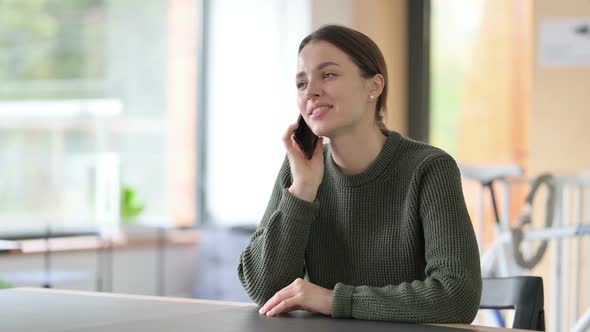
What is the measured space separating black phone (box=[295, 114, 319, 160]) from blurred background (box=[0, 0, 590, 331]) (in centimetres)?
269

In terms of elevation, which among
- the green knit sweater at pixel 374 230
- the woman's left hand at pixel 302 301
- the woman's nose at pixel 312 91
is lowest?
the woman's left hand at pixel 302 301

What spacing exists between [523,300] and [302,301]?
47cm

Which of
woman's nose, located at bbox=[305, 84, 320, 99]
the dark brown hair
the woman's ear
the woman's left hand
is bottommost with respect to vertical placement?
the woman's left hand

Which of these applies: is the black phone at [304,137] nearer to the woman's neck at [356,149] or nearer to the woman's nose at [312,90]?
the woman's neck at [356,149]

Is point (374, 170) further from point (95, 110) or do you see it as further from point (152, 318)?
point (95, 110)

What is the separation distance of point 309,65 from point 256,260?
41 cm

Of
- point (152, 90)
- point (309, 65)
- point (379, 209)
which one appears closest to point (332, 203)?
point (379, 209)

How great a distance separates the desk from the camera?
152 centimetres

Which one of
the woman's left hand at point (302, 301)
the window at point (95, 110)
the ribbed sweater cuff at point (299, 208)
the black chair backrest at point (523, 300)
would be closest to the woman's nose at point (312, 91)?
the ribbed sweater cuff at point (299, 208)

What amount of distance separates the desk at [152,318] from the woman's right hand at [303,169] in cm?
29

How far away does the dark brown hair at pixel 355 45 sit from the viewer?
196 cm

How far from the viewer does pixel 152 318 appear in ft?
5.28

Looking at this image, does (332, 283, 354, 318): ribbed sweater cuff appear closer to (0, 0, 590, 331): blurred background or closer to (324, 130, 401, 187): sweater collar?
(324, 130, 401, 187): sweater collar

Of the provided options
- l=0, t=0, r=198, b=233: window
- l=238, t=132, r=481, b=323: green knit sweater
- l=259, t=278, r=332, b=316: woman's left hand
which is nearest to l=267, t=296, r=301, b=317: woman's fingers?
l=259, t=278, r=332, b=316: woman's left hand
